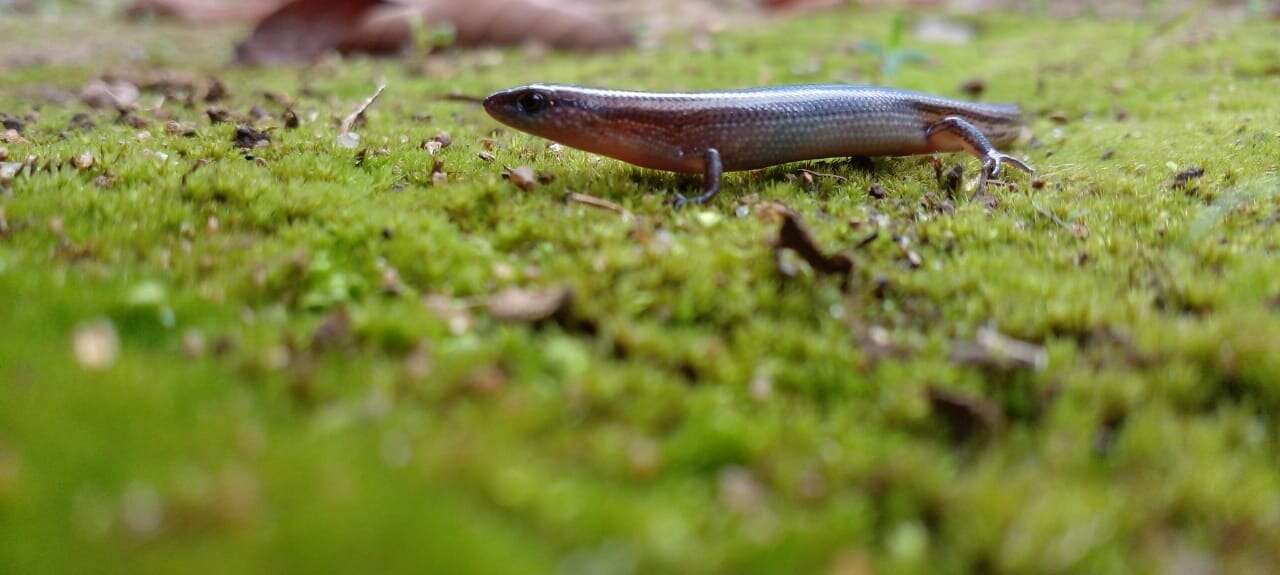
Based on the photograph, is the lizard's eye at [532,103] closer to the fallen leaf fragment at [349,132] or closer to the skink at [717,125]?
A: the skink at [717,125]

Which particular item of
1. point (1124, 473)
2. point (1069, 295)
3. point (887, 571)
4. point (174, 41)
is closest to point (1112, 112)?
point (1069, 295)

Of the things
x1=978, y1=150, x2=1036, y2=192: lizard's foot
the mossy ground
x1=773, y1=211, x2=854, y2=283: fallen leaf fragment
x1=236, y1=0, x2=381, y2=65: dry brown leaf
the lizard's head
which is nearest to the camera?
the mossy ground

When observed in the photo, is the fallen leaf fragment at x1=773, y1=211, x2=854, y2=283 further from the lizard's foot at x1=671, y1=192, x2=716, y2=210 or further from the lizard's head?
→ the lizard's head

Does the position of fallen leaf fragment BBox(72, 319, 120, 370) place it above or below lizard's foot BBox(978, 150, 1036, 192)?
below

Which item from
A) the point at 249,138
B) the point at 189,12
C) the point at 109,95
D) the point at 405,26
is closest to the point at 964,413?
the point at 249,138

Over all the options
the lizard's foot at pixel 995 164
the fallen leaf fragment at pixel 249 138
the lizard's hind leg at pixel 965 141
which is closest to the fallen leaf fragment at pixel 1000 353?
the lizard's foot at pixel 995 164

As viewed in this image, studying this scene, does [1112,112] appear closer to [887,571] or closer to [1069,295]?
[1069,295]

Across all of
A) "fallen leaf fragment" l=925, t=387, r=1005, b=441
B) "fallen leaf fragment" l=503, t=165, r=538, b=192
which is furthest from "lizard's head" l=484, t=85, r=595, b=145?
"fallen leaf fragment" l=925, t=387, r=1005, b=441
